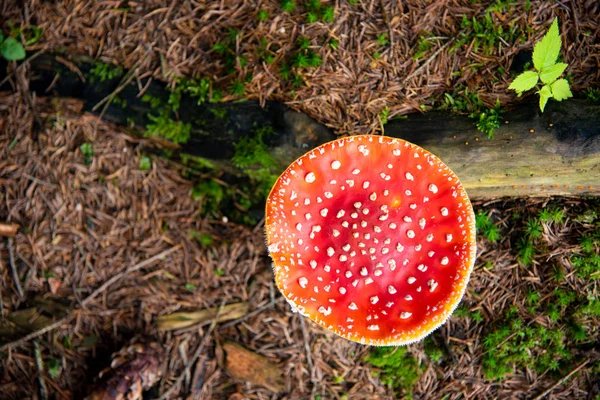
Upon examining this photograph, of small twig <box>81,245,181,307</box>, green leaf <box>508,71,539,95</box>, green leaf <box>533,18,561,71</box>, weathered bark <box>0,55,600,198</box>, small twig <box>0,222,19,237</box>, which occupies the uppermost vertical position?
green leaf <box>533,18,561,71</box>

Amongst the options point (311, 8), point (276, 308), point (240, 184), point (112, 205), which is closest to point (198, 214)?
point (240, 184)

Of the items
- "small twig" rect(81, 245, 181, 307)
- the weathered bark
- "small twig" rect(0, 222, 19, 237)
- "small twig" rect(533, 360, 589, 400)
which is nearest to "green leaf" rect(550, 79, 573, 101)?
the weathered bark

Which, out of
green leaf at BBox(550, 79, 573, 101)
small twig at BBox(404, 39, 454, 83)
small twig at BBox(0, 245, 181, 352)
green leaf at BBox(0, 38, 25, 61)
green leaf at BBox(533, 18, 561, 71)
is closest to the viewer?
green leaf at BBox(533, 18, 561, 71)

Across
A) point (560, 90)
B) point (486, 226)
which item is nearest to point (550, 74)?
point (560, 90)

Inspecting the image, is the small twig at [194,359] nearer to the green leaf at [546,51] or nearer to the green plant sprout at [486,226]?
the green plant sprout at [486,226]

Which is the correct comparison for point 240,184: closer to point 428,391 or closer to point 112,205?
point 112,205

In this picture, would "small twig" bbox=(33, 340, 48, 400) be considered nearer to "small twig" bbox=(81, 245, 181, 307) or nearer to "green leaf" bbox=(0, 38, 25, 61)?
"small twig" bbox=(81, 245, 181, 307)

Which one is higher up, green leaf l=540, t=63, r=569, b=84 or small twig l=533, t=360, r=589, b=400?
green leaf l=540, t=63, r=569, b=84
